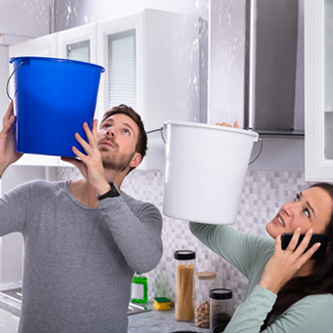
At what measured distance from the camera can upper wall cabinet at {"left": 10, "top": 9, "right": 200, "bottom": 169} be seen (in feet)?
6.82

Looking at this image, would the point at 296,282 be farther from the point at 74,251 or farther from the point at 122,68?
the point at 122,68

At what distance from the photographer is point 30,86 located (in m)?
1.28

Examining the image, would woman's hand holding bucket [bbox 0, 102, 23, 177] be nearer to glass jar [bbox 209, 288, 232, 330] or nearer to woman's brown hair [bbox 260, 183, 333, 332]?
woman's brown hair [bbox 260, 183, 333, 332]

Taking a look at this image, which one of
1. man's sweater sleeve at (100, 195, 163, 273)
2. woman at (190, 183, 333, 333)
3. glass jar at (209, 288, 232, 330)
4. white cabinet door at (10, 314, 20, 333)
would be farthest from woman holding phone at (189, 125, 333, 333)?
white cabinet door at (10, 314, 20, 333)

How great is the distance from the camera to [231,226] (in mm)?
2279

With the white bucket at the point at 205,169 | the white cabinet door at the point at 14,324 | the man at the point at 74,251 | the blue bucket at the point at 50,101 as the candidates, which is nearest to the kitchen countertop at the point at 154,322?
the white cabinet door at the point at 14,324

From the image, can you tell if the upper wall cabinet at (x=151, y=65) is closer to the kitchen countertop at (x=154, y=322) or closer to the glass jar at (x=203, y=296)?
the glass jar at (x=203, y=296)

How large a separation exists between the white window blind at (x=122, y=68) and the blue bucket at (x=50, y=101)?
2.75 ft

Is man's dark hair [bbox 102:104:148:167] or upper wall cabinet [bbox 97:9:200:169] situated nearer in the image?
man's dark hair [bbox 102:104:148:167]

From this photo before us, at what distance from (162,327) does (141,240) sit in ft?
3.12

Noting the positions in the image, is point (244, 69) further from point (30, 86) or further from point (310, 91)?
point (30, 86)

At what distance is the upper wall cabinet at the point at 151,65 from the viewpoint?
2080 mm

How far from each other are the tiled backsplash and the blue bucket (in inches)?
39.8

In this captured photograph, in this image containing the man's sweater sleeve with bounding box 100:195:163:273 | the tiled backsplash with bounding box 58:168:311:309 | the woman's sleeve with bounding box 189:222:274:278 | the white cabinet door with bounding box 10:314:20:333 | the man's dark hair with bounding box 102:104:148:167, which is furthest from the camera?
the white cabinet door with bounding box 10:314:20:333
